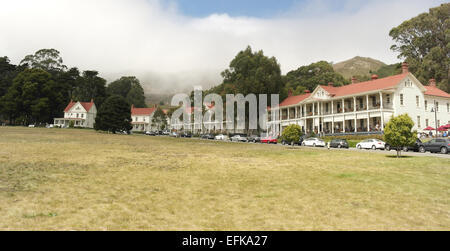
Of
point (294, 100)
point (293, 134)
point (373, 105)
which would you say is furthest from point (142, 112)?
point (293, 134)

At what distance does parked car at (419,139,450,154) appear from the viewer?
3004 cm

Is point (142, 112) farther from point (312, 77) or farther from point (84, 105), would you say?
point (312, 77)

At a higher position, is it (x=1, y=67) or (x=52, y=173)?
(x=1, y=67)

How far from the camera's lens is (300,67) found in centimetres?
10119

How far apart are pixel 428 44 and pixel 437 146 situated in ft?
177

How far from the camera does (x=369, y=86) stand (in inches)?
2125

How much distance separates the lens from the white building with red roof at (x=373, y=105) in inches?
1960

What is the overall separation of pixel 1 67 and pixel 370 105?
115m

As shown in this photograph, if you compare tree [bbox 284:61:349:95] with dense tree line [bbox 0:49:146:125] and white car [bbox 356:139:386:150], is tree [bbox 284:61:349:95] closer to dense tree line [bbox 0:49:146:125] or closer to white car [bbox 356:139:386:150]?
white car [bbox 356:139:386:150]

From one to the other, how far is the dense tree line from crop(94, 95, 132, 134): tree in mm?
29220

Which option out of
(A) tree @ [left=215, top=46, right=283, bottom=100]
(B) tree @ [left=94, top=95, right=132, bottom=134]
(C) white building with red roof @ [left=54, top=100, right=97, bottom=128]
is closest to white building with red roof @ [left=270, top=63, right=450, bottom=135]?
(A) tree @ [left=215, top=46, right=283, bottom=100]
